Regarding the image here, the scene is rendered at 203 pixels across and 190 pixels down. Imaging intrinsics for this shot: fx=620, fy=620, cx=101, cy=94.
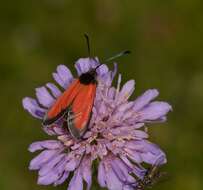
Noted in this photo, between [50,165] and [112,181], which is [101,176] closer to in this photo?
[112,181]

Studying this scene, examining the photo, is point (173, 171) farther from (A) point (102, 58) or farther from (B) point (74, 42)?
(B) point (74, 42)

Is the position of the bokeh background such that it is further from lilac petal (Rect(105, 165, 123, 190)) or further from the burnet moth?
the burnet moth

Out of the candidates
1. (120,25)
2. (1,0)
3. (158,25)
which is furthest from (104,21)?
(1,0)

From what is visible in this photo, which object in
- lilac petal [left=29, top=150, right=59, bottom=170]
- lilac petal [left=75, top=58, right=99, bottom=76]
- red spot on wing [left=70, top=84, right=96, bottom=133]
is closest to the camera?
red spot on wing [left=70, top=84, right=96, bottom=133]

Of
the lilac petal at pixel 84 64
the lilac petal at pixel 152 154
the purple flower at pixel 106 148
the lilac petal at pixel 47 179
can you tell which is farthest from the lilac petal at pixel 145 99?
the lilac petal at pixel 47 179

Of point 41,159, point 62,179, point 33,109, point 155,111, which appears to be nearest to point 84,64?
point 33,109

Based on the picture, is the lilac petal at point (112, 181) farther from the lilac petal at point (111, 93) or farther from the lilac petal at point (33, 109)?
the lilac petal at point (33, 109)

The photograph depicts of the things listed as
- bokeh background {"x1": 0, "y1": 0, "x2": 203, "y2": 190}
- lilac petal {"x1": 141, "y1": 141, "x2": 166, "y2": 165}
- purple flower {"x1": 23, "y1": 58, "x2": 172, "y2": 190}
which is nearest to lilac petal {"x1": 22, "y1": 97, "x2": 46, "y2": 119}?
purple flower {"x1": 23, "y1": 58, "x2": 172, "y2": 190}
